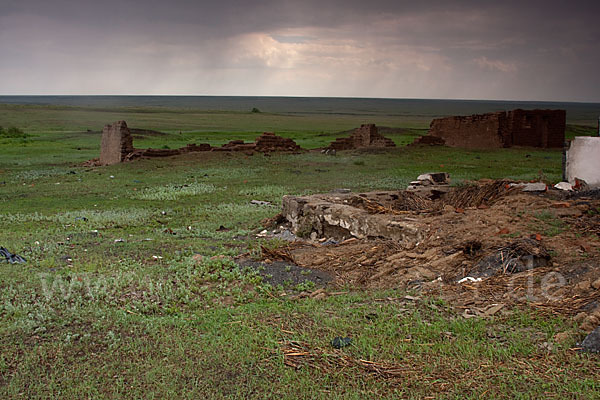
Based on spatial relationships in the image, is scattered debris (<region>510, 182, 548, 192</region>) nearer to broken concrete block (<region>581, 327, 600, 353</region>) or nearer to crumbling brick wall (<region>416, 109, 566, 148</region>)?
broken concrete block (<region>581, 327, 600, 353</region>)

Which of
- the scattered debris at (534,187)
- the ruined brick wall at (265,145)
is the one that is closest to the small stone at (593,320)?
the scattered debris at (534,187)

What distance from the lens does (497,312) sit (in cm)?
436

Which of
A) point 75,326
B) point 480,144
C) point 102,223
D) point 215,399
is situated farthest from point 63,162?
point 215,399

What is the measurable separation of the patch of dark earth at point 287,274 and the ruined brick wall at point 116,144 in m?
17.9

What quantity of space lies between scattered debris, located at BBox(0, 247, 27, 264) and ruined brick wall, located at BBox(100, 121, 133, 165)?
1637 cm

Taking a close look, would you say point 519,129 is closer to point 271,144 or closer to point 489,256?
point 271,144

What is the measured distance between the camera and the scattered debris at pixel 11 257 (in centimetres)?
659

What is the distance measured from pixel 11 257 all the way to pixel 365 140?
78.5ft

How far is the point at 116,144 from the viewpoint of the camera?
23.1 meters

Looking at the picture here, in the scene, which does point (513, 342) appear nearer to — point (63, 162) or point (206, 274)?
point (206, 274)

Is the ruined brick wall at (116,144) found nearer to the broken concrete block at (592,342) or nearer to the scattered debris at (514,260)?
the scattered debris at (514,260)

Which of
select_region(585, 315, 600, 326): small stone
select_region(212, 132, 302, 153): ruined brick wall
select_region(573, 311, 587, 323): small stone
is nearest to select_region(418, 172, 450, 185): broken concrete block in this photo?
select_region(573, 311, 587, 323): small stone

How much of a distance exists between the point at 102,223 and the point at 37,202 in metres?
4.14

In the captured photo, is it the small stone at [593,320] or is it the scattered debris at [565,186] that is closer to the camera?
the small stone at [593,320]
